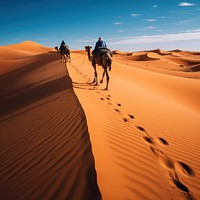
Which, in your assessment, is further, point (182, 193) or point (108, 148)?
point (108, 148)

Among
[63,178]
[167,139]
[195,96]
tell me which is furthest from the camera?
[195,96]

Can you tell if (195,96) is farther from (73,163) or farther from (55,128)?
(73,163)

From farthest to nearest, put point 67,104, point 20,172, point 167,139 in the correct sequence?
point 67,104 < point 167,139 < point 20,172

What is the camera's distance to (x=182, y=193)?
12.0 feet

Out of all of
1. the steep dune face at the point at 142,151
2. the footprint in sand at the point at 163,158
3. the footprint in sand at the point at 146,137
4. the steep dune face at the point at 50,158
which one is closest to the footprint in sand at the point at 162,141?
the steep dune face at the point at 142,151

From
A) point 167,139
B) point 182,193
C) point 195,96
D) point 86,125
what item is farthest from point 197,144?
point 195,96

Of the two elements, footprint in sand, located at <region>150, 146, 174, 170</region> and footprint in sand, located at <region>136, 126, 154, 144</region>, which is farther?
footprint in sand, located at <region>136, 126, 154, 144</region>

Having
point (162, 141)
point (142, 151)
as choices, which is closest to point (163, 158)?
point (142, 151)

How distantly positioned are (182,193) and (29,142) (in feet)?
12.9

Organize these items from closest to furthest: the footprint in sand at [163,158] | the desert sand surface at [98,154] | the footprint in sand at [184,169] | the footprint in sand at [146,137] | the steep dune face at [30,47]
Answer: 1. the desert sand surface at [98,154]
2. the footprint in sand at [184,169]
3. the footprint in sand at [163,158]
4. the footprint in sand at [146,137]
5. the steep dune face at [30,47]

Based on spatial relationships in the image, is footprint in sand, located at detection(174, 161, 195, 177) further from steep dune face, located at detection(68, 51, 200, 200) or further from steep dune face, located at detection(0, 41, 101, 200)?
steep dune face, located at detection(0, 41, 101, 200)

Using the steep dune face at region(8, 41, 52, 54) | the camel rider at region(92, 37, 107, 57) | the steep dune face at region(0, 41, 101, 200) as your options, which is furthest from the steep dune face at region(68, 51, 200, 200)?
the steep dune face at region(8, 41, 52, 54)

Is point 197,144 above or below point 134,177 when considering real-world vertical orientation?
below

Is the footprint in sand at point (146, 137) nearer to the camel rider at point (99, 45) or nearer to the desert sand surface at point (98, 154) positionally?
the desert sand surface at point (98, 154)
